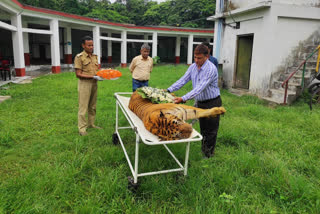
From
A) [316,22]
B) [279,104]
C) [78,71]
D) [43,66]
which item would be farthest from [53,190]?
[43,66]

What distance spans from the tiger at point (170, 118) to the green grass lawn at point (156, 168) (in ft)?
2.34

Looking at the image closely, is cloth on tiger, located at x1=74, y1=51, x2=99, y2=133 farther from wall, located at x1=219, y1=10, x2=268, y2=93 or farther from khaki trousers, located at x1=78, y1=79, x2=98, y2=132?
wall, located at x1=219, y1=10, x2=268, y2=93

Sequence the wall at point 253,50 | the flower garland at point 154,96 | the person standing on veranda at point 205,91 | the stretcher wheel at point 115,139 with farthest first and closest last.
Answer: the wall at point 253,50, the stretcher wheel at point 115,139, the person standing on veranda at point 205,91, the flower garland at point 154,96

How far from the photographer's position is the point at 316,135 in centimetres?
441

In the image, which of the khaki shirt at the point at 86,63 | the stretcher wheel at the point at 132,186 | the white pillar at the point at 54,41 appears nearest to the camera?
the stretcher wheel at the point at 132,186

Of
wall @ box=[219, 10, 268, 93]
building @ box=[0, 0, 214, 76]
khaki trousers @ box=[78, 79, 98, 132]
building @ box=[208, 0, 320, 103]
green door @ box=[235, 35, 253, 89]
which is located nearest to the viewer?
khaki trousers @ box=[78, 79, 98, 132]

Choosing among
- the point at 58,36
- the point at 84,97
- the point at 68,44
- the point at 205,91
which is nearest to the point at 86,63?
the point at 84,97

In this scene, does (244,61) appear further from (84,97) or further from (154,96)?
(154,96)

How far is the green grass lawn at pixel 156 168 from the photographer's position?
247cm

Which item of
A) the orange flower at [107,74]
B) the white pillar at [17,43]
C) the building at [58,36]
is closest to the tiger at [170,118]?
the orange flower at [107,74]

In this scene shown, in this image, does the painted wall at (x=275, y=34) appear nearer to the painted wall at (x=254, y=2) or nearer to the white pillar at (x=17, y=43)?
the painted wall at (x=254, y=2)

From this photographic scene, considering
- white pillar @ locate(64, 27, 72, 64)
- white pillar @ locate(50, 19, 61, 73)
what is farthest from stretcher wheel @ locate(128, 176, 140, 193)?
white pillar @ locate(64, 27, 72, 64)

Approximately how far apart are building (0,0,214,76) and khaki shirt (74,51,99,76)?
6325 mm

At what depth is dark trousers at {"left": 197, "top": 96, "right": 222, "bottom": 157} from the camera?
350 cm
